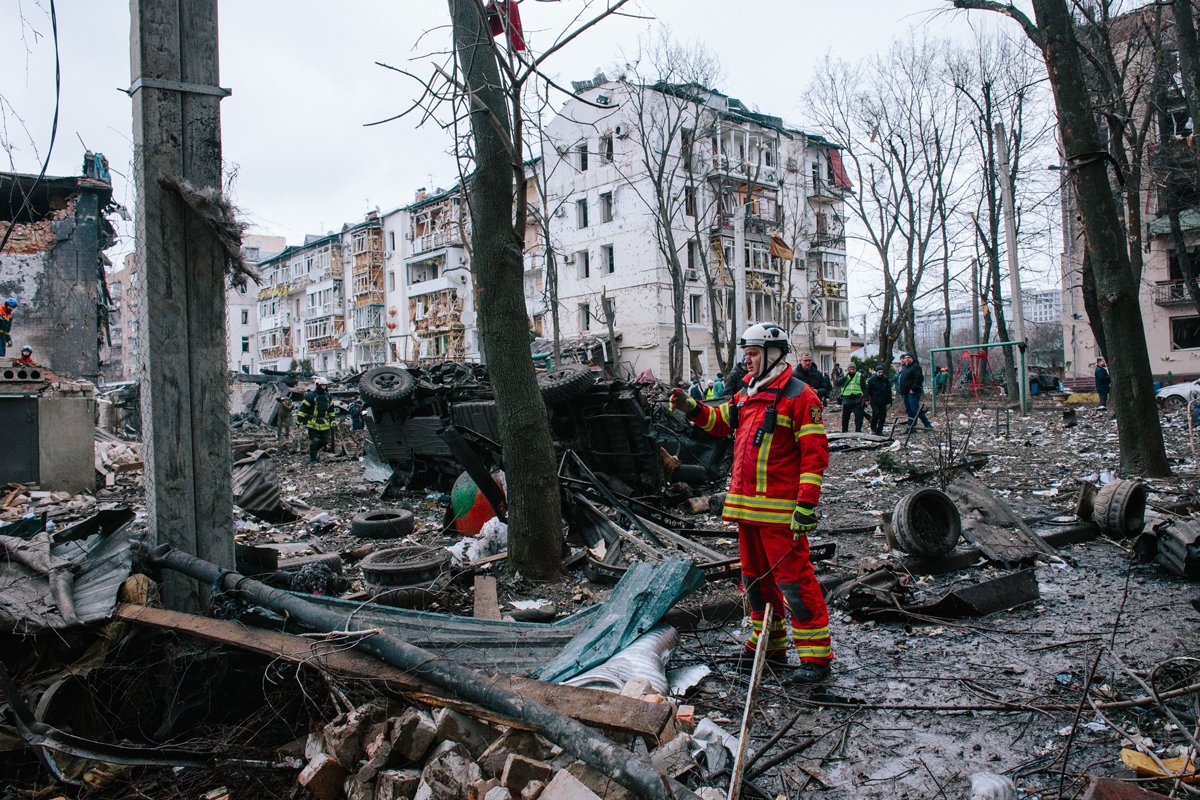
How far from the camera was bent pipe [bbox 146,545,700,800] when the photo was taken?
200cm

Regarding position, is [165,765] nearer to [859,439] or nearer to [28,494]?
[28,494]

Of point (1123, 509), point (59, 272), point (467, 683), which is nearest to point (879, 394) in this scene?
point (1123, 509)

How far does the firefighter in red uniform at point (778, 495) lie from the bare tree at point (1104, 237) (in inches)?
251

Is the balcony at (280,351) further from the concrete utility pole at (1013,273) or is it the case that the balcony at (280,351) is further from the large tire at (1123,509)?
the large tire at (1123,509)

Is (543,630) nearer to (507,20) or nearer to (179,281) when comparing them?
(179,281)

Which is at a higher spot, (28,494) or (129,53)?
(129,53)

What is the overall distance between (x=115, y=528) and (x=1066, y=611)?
5.55m

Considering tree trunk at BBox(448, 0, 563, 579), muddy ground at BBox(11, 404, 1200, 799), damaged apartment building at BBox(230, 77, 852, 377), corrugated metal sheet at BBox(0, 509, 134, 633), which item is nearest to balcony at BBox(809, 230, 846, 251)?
damaged apartment building at BBox(230, 77, 852, 377)

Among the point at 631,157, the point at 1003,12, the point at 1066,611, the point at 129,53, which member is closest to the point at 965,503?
the point at 1066,611

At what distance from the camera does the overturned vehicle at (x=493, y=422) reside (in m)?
9.15

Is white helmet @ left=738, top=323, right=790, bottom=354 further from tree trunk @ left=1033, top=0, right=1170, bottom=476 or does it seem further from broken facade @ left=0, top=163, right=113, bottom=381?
broken facade @ left=0, top=163, right=113, bottom=381

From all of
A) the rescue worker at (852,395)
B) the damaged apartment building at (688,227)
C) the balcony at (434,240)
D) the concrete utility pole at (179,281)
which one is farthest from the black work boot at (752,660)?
the balcony at (434,240)

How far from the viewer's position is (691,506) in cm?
902

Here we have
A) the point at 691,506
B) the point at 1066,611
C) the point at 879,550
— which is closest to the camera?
the point at 1066,611
